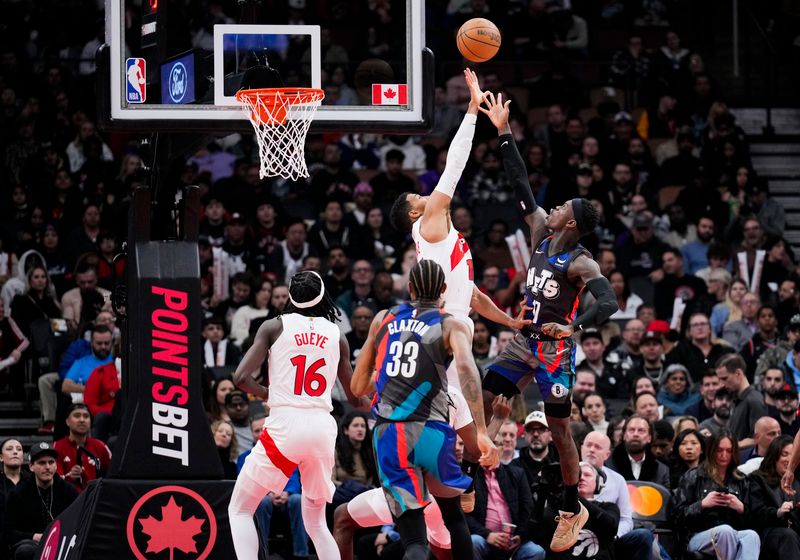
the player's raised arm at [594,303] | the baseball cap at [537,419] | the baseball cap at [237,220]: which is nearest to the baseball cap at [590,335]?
the baseball cap at [537,419]

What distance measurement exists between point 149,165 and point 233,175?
26.6 ft

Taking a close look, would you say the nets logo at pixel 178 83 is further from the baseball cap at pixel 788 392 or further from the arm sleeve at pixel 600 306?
the baseball cap at pixel 788 392

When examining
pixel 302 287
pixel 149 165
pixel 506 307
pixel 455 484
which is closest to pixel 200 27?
pixel 506 307

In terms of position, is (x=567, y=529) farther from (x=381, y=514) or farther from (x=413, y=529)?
(x=413, y=529)

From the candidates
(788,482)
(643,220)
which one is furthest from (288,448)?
(643,220)

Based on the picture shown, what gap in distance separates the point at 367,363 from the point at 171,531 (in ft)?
7.36

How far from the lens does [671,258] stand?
18891 mm

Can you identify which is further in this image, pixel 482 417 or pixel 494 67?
pixel 494 67

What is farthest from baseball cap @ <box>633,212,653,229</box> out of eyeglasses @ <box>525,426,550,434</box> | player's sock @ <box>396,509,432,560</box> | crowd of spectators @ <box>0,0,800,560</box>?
player's sock @ <box>396,509,432,560</box>

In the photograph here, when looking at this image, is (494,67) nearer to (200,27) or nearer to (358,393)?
(200,27)

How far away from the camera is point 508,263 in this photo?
776 inches

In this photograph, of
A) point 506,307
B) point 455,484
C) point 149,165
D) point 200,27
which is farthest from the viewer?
point 200,27

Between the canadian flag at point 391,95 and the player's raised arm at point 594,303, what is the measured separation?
6.03 ft

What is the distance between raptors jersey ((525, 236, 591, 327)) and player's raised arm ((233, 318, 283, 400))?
78.6 inches
